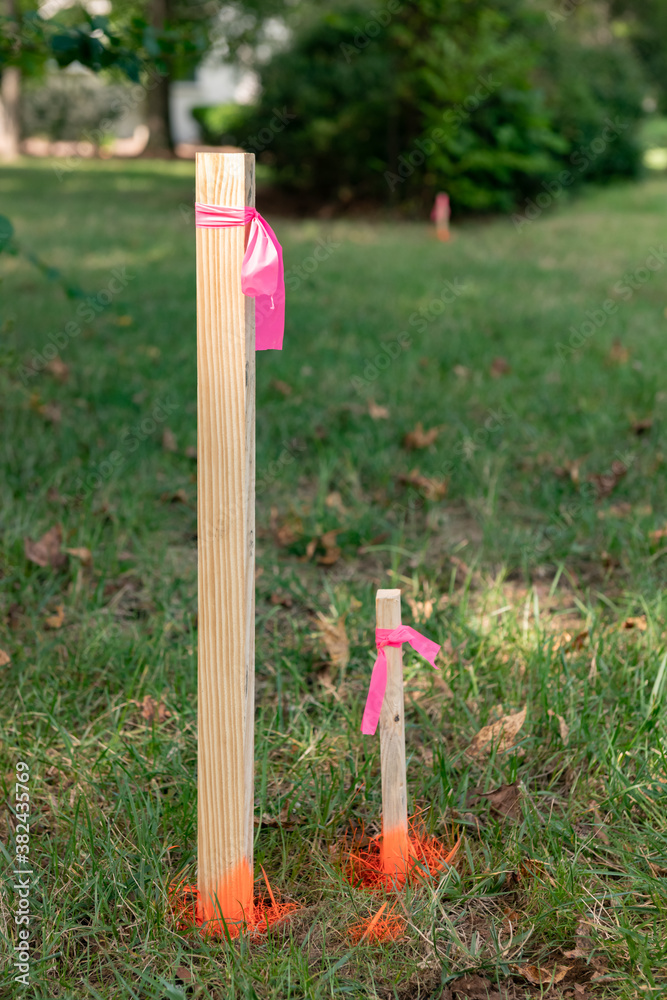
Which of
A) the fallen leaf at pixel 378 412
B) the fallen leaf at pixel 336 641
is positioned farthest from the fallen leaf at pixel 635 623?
the fallen leaf at pixel 378 412

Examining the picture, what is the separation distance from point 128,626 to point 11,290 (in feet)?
16.5

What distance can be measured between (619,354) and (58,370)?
3.15 m

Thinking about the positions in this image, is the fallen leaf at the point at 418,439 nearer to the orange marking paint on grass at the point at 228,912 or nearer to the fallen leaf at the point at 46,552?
the fallen leaf at the point at 46,552

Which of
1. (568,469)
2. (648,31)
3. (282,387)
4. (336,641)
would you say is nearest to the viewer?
(336,641)

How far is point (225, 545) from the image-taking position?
5.12 ft

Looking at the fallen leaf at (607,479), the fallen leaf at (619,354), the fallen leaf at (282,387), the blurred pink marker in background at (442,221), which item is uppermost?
the blurred pink marker in background at (442,221)

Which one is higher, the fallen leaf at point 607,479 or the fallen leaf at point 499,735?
the fallen leaf at point 607,479

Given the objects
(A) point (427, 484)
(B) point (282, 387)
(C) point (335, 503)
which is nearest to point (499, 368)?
(B) point (282, 387)

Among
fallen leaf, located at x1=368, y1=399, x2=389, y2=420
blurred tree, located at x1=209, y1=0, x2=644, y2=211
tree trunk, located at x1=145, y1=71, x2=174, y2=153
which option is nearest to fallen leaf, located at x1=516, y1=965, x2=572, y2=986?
fallen leaf, located at x1=368, y1=399, x2=389, y2=420

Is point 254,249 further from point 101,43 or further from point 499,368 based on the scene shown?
point 499,368

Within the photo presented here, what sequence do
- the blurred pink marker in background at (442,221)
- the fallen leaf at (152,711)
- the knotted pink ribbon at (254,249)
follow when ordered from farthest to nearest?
1. the blurred pink marker in background at (442,221)
2. the fallen leaf at (152,711)
3. the knotted pink ribbon at (254,249)

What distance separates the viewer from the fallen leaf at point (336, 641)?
251 centimetres

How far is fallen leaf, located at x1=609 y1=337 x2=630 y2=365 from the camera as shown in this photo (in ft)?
17.2

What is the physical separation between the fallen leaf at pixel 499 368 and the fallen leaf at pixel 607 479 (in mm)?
1455
